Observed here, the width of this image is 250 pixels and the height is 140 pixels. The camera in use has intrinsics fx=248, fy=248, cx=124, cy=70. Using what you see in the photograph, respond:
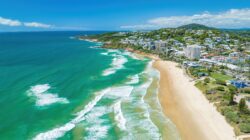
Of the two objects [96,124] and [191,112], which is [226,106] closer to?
[191,112]

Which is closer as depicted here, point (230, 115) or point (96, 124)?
point (96, 124)

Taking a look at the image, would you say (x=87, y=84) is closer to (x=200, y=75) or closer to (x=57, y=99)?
(x=57, y=99)

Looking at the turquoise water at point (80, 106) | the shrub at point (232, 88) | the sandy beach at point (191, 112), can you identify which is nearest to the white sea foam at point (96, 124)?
the turquoise water at point (80, 106)

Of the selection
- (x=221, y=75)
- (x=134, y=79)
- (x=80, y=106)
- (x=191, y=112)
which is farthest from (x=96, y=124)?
(x=221, y=75)

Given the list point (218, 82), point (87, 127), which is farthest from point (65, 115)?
point (218, 82)

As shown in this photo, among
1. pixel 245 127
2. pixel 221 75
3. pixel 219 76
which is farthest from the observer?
pixel 221 75

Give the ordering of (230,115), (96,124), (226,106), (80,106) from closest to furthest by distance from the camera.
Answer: (96,124) < (230,115) < (226,106) < (80,106)
